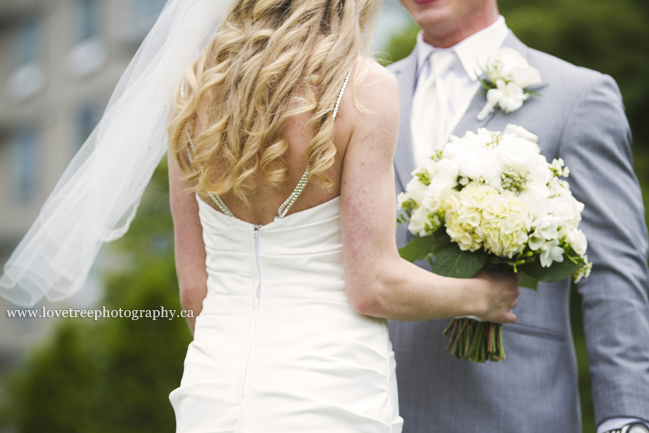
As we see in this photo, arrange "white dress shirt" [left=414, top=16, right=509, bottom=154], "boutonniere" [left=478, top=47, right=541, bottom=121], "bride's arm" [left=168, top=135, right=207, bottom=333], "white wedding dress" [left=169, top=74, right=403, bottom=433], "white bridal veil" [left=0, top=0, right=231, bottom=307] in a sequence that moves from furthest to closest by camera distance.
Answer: "white dress shirt" [left=414, top=16, right=509, bottom=154] → "boutonniere" [left=478, top=47, right=541, bottom=121] → "white bridal veil" [left=0, top=0, right=231, bottom=307] → "bride's arm" [left=168, top=135, right=207, bottom=333] → "white wedding dress" [left=169, top=74, right=403, bottom=433]

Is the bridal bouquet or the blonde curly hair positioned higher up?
the blonde curly hair

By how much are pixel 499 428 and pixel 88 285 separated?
→ 54.2 ft

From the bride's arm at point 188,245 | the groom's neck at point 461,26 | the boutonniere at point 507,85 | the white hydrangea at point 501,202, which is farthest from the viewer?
the groom's neck at point 461,26

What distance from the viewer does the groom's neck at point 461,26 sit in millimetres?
3080

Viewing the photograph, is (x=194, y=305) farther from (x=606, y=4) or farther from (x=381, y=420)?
(x=606, y=4)

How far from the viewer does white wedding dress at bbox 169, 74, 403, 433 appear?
1931 millimetres

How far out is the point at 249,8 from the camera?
84.6 inches

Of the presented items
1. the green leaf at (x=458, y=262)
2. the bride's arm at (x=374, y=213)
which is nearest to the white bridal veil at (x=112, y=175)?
the bride's arm at (x=374, y=213)

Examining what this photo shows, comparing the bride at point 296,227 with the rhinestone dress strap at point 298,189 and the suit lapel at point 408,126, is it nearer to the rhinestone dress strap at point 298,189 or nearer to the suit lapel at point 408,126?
the rhinestone dress strap at point 298,189

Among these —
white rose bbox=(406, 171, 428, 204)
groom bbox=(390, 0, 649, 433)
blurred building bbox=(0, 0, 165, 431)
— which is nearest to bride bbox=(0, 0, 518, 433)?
white rose bbox=(406, 171, 428, 204)

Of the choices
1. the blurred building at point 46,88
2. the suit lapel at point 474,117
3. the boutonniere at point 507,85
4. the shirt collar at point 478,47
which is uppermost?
the shirt collar at point 478,47

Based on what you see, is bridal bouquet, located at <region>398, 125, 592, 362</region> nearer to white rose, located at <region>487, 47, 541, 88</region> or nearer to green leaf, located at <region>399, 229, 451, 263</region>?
green leaf, located at <region>399, 229, 451, 263</region>

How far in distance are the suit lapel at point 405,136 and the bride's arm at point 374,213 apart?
81cm

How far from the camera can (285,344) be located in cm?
199
